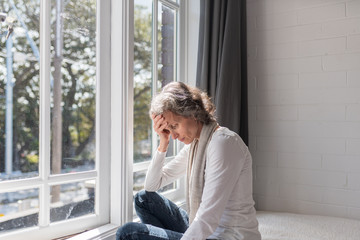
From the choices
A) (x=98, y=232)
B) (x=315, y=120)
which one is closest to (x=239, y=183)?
(x=98, y=232)

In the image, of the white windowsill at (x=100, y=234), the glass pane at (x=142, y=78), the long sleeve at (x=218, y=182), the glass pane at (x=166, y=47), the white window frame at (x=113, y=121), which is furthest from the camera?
the glass pane at (x=166, y=47)

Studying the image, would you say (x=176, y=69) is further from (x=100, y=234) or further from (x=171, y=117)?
(x=100, y=234)

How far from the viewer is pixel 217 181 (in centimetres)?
132

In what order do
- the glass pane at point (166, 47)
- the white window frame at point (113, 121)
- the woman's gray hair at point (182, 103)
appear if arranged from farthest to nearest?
1. the glass pane at point (166, 47)
2. the white window frame at point (113, 121)
3. the woman's gray hair at point (182, 103)

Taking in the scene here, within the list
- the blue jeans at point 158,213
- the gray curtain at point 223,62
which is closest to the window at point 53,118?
the blue jeans at point 158,213

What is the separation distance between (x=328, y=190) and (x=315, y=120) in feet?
1.54

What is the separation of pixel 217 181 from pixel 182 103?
14.3 inches

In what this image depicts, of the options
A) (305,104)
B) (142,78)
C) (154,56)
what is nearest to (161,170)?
(142,78)

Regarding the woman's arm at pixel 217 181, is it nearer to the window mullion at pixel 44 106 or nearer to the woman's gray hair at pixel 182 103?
the woman's gray hair at pixel 182 103

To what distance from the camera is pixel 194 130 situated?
1.54m

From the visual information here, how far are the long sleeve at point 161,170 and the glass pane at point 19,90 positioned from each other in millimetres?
528

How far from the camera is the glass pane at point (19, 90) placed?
4.95 feet

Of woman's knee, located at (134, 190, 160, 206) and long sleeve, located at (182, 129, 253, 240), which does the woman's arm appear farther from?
woman's knee, located at (134, 190, 160, 206)

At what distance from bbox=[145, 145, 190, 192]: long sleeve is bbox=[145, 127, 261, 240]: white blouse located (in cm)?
36
